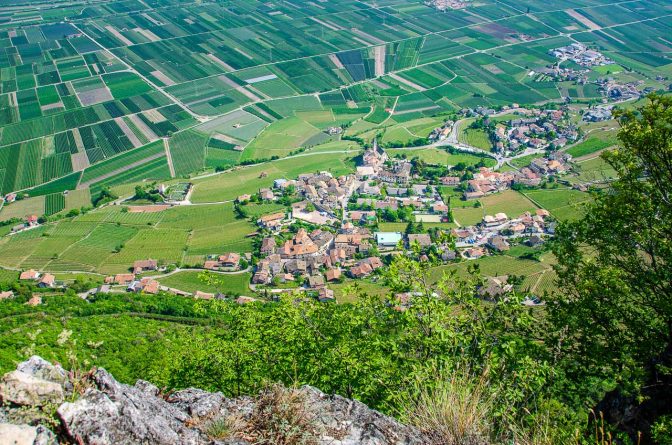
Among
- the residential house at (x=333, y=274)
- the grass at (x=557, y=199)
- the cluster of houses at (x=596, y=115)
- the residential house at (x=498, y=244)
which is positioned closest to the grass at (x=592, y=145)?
the cluster of houses at (x=596, y=115)

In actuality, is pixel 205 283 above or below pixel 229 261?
above

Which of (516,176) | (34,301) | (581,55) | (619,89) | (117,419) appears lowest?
(516,176)

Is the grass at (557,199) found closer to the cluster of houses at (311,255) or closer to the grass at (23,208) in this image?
the cluster of houses at (311,255)

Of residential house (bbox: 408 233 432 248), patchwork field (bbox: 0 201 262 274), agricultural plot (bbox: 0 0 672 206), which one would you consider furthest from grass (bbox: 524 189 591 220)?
patchwork field (bbox: 0 201 262 274)

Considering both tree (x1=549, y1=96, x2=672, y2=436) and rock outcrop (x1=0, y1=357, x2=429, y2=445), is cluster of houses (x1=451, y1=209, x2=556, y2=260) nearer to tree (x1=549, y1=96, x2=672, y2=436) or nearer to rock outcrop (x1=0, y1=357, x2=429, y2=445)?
tree (x1=549, y1=96, x2=672, y2=436)

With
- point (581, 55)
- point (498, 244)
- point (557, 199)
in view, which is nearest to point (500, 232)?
point (498, 244)

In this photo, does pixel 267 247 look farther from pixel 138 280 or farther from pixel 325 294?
pixel 138 280
